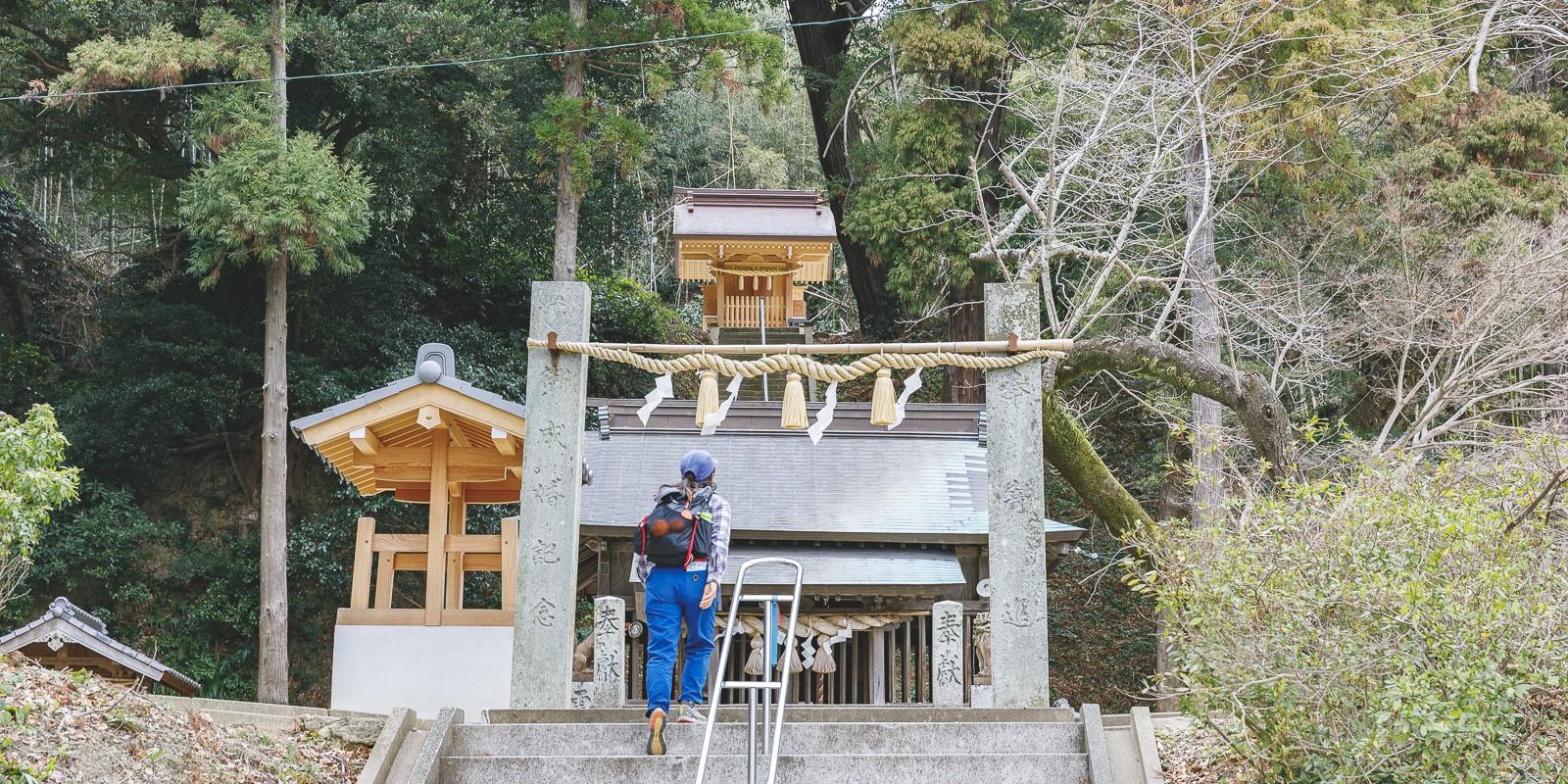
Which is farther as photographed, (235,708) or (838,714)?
(235,708)

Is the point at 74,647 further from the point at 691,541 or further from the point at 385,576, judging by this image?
the point at 691,541

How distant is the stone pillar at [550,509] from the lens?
21.1 feet

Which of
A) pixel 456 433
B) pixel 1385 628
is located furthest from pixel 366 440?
pixel 1385 628

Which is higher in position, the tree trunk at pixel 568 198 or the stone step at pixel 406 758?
the tree trunk at pixel 568 198

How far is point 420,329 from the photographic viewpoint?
1723 centimetres

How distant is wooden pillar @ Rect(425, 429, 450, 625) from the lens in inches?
332

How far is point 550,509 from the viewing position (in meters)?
6.57

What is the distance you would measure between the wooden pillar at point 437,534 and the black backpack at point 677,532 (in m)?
3.26

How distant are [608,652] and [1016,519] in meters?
2.26

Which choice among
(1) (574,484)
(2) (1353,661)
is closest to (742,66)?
(1) (574,484)

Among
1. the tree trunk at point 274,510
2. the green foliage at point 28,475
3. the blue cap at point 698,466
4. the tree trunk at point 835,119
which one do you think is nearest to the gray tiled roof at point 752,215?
the tree trunk at point 835,119

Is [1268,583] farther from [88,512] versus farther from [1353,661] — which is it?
[88,512]

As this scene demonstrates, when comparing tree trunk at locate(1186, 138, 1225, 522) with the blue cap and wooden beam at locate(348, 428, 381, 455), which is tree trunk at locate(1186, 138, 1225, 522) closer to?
the blue cap

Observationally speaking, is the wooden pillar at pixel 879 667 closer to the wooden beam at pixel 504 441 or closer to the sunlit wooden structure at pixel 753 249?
the wooden beam at pixel 504 441
